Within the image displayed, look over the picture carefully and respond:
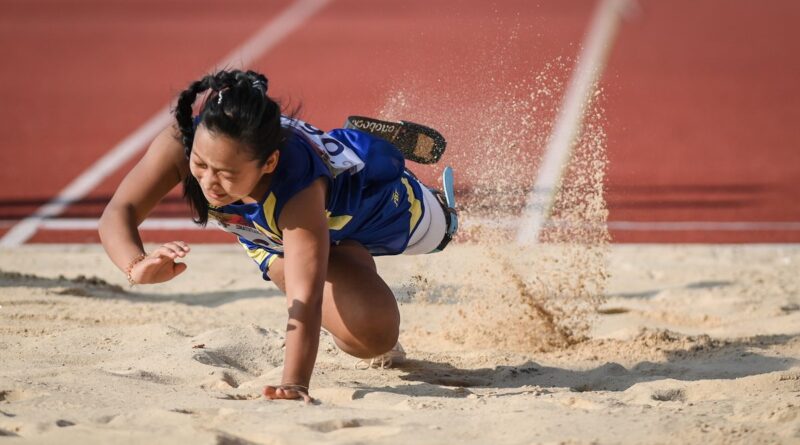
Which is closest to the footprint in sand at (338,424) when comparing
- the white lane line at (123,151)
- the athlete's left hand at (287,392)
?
the athlete's left hand at (287,392)

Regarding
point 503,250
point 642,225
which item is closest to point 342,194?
point 503,250

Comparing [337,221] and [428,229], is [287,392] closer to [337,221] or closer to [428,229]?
[337,221]

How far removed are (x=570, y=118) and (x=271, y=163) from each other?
6644 millimetres

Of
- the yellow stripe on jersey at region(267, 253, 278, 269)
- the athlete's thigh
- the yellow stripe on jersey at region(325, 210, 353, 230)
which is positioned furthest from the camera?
the yellow stripe on jersey at region(267, 253, 278, 269)

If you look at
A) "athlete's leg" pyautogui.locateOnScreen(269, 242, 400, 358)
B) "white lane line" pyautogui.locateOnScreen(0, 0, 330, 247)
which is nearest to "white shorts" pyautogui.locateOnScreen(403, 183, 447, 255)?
"athlete's leg" pyautogui.locateOnScreen(269, 242, 400, 358)

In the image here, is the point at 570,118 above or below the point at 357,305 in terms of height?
above

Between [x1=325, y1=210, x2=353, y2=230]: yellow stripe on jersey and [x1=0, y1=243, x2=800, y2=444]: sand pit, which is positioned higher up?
[x1=325, y1=210, x2=353, y2=230]: yellow stripe on jersey

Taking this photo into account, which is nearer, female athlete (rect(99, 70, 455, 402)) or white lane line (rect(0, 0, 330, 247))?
female athlete (rect(99, 70, 455, 402))

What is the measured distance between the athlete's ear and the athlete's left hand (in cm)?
60

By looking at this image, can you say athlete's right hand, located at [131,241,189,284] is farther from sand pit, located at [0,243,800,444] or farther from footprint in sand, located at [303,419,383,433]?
footprint in sand, located at [303,419,383,433]

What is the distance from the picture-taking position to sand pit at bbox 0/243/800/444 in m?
2.99

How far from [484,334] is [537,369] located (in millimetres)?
474

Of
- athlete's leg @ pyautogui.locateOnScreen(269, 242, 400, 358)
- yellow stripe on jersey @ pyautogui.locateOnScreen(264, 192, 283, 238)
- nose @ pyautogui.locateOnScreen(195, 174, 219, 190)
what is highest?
nose @ pyautogui.locateOnScreen(195, 174, 219, 190)

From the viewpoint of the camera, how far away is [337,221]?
367 centimetres
